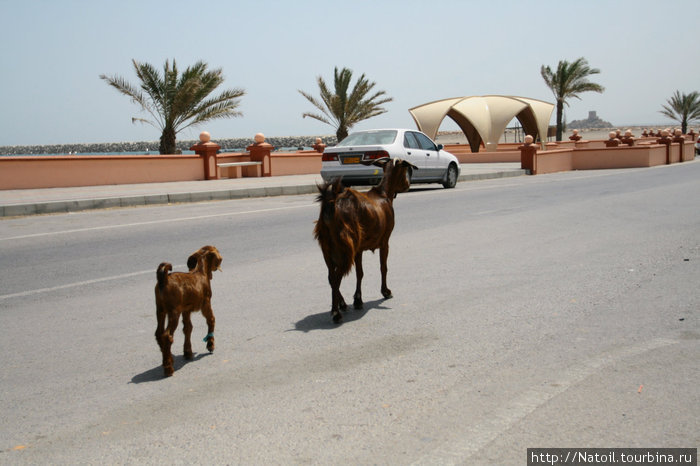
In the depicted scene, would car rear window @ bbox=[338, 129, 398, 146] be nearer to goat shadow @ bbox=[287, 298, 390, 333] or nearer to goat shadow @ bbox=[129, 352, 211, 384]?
goat shadow @ bbox=[287, 298, 390, 333]

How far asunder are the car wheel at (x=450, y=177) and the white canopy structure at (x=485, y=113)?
1087 inches

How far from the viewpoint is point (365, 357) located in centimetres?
466

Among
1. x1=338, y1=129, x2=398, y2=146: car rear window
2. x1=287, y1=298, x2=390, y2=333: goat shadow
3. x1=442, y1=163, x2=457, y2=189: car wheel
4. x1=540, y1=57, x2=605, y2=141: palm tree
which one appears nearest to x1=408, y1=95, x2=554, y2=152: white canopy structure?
x1=540, y1=57, x2=605, y2=141: palm tree

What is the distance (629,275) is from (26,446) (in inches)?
232

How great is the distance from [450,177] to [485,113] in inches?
1177

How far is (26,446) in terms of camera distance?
3.41 metres

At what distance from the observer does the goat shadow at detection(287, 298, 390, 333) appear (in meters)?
5.45

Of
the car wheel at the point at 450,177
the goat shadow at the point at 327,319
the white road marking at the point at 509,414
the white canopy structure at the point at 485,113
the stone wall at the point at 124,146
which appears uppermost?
the stone wall at the point at 124,146

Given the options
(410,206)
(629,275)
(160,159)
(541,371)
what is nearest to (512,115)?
(160,159)

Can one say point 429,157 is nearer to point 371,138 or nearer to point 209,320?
point 371,138

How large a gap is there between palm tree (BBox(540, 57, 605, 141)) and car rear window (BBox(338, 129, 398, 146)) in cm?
4129

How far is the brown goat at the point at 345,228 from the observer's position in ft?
17.4

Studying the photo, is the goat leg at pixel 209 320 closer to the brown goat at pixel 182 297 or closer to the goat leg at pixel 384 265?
the brown goat at pixel 182 297

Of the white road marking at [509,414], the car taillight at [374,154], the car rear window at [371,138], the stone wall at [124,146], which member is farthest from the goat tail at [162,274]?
the stone wall at [124,146]
